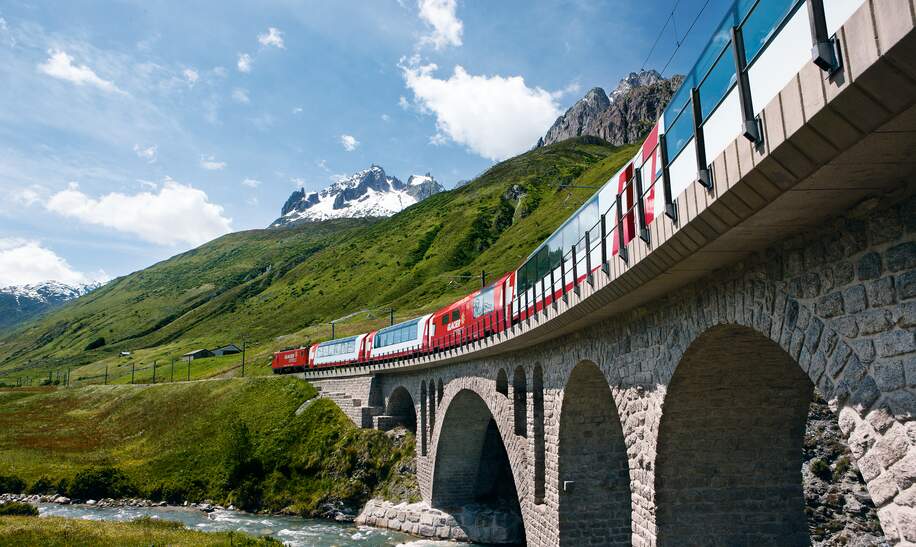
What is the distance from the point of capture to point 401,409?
159 ft

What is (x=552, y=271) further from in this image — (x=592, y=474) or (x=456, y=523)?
(x=456, y=523)

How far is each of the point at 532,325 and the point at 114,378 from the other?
372 feet

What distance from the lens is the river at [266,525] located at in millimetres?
34344

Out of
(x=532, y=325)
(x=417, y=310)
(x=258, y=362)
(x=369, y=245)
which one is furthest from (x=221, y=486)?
(x=369, y=245)

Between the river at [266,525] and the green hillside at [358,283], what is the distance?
46930 millimetres

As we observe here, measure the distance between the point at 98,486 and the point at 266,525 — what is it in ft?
55.9

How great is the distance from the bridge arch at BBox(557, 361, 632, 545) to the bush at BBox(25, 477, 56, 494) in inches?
1755

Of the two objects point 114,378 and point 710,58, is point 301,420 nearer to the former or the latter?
point 710,58

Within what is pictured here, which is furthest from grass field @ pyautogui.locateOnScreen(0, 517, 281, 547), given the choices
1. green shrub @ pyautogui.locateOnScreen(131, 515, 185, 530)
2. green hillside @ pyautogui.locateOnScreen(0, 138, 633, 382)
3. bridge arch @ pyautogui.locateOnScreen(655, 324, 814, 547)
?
green hillside @ pyautogui.locateOnScreen(0, 138, 633, 382)

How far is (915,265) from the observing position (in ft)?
17.9

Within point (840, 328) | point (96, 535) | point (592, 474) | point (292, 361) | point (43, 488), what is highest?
point (292, 361)

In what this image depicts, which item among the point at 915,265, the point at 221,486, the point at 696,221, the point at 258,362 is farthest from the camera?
the point at 258,362

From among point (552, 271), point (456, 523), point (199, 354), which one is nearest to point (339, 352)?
point (456, 523)

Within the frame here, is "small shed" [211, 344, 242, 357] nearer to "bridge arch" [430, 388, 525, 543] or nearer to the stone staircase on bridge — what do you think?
the stone staircase on bridge
